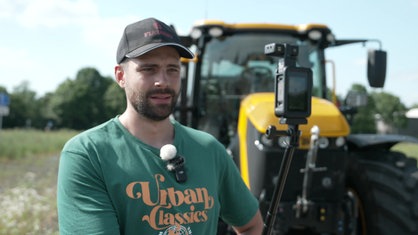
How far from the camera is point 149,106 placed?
185cm

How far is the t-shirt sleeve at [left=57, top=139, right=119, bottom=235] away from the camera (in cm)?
160

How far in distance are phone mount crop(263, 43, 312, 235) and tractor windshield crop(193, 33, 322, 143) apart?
2710 millimetres

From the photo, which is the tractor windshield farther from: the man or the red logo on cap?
the red logo on cap

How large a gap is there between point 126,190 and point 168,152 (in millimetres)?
204

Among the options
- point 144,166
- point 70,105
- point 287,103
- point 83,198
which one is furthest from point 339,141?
point 70,105

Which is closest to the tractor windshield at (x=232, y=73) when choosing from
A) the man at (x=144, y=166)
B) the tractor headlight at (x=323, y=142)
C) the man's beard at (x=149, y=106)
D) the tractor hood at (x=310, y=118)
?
the tractor hood at (x=310, y=118)

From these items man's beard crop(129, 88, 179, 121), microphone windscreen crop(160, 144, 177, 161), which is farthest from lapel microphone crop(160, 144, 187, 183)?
man's beard crop(129, 88, 179, 121)

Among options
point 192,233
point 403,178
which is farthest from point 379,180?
point 192,233

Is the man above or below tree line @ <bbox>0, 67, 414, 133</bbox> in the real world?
above

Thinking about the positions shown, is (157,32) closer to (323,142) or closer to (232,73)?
(323,142)

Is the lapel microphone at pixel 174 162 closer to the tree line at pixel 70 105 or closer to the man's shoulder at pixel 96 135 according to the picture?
the man's shoulder at pixel 96 135

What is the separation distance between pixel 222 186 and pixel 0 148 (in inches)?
627

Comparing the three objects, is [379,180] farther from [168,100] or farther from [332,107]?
[168,100]

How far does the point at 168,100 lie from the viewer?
1.87m
